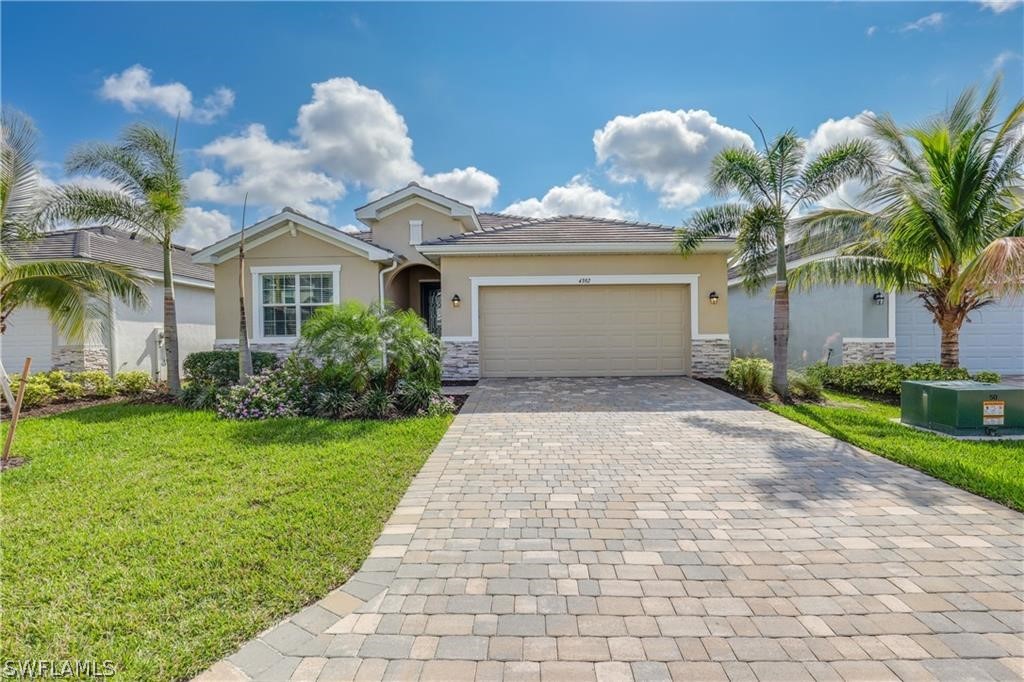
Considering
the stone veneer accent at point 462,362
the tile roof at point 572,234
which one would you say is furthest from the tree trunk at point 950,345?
the stone veneer accent at point 462,362

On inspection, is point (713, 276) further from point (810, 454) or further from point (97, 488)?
point (97, 488)

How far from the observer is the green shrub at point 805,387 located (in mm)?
9727

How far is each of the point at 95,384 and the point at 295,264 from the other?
556cm

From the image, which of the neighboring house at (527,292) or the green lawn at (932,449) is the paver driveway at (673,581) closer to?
the green lawn at (932,449)

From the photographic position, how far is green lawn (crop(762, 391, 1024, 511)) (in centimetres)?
465

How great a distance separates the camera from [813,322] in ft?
45.6

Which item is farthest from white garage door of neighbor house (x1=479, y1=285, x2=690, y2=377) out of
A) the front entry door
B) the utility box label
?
the utility box label

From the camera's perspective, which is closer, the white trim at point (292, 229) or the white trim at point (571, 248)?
the white trim at point (571, 248)

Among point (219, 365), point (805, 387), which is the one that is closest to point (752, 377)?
point (805, 387)

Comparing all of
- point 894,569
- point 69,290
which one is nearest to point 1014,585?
point 894,569

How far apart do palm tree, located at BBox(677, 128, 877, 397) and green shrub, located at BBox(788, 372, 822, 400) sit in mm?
483

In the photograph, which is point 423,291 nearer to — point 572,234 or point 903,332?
point 572,234

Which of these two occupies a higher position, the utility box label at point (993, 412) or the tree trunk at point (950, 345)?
the tree trunk at point (950, 345)

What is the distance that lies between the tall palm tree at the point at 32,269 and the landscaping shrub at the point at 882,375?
15.9 m
